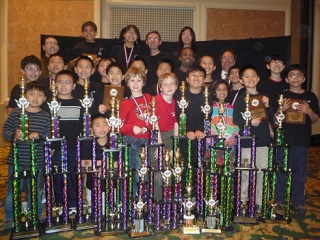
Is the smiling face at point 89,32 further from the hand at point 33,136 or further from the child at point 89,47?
the hand at point 33,136

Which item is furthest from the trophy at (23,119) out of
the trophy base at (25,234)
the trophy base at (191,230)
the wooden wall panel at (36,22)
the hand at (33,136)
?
the wooden wall panel at (36,22)

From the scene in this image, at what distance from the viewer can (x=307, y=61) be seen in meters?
7.07

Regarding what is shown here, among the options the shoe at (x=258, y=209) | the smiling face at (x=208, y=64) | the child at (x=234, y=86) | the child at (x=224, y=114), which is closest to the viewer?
the child at (x=224, y=114)

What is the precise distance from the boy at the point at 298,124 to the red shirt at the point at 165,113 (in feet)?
3.45

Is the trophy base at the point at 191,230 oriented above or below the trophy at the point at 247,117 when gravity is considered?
below

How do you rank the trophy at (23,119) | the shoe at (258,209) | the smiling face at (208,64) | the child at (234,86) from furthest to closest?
the smiling face at (208,64)
the child at (234,86)
the shoe at (258,209)
the trophy at (23,119)

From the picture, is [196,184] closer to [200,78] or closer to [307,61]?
[200,78]

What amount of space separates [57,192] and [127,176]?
3.00 ft

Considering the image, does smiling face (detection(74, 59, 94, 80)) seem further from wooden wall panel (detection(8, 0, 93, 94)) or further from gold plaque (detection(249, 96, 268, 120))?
wooden wall panel (detection(8, 0, 93, 94))

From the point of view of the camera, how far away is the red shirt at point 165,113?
3408 mm

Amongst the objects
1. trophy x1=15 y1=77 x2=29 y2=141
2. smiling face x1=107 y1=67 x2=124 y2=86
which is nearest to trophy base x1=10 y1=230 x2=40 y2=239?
trophy x1=15 y1=77 x2=29 y2=141

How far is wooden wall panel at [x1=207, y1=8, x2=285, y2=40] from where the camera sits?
7.20 m

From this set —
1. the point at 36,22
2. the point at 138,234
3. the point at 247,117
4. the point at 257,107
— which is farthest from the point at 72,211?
the point at 36,22

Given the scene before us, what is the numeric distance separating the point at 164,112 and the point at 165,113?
14 mm
